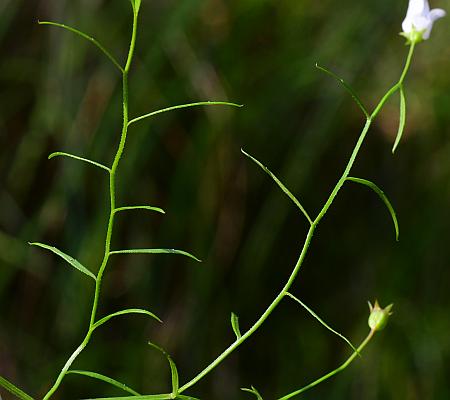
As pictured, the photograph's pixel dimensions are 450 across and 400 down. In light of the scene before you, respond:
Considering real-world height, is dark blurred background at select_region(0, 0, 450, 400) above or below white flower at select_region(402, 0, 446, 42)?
above

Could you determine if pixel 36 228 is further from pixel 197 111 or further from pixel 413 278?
pixel 413 278

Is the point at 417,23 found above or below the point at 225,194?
below

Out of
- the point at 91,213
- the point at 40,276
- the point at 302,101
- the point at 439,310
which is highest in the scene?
the point at 302,101

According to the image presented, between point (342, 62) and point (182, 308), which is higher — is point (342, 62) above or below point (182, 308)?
above

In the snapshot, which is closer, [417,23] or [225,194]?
[417,23]

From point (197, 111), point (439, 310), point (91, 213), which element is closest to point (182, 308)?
point (91, 213)

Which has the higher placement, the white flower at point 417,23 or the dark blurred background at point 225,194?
the dark blurred background at point 225,194

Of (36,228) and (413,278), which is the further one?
(413,278)
